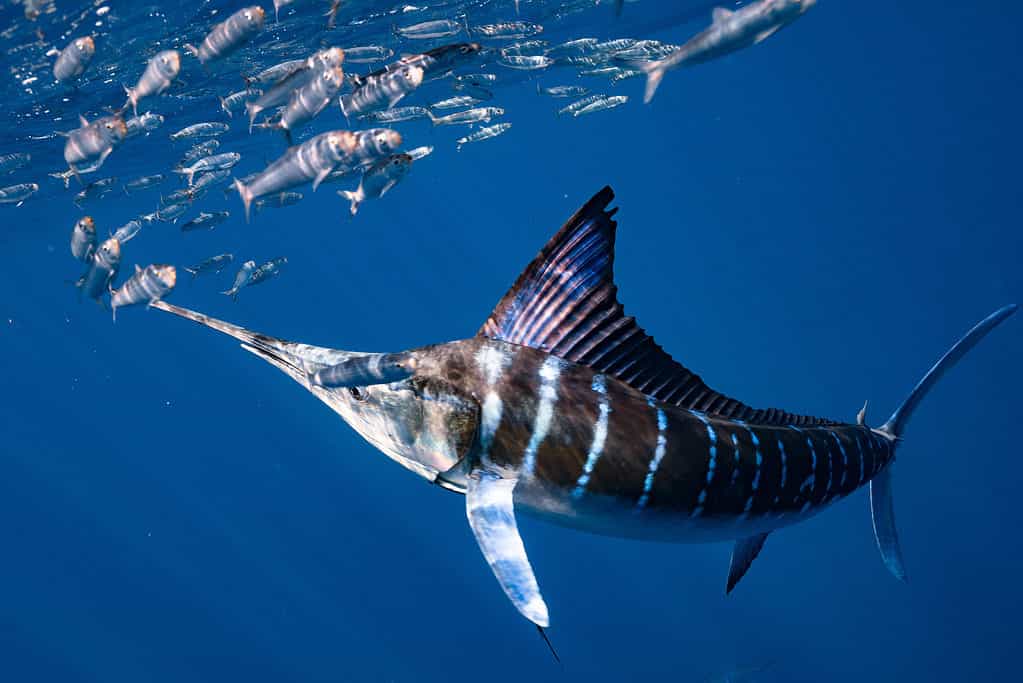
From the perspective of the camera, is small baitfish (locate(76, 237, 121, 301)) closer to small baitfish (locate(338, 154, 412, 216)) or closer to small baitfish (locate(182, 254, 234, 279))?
small baitfish (locate(338, 154, 412, 216))

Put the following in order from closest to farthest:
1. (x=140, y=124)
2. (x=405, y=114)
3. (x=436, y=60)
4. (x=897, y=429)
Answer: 1. (x=897, y=429)
2. (x=436, y=60)
3. (x=140, y=124)
4. (x=405, y=114)

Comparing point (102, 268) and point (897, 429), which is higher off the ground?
point (102, 268)

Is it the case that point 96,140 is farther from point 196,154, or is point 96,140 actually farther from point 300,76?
point 196,154

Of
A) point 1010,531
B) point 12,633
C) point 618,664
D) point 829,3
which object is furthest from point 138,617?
point 829,3

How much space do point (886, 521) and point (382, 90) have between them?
15.5 feet

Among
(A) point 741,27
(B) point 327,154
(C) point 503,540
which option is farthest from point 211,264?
(C) point 503,540

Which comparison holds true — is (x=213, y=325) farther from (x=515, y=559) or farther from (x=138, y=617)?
(x=138, y=617)

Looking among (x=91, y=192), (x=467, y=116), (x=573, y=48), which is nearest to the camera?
(x=91, y=192)

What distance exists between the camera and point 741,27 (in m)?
4.85

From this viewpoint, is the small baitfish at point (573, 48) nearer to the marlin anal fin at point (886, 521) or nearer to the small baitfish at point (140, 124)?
the small baitfish at point (140, 124)

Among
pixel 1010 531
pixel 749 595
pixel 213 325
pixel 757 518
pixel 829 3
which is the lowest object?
pixel 749 595

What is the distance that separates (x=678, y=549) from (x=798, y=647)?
397 centimetres

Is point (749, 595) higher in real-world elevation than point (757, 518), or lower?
lower

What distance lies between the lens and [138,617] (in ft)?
93.5
